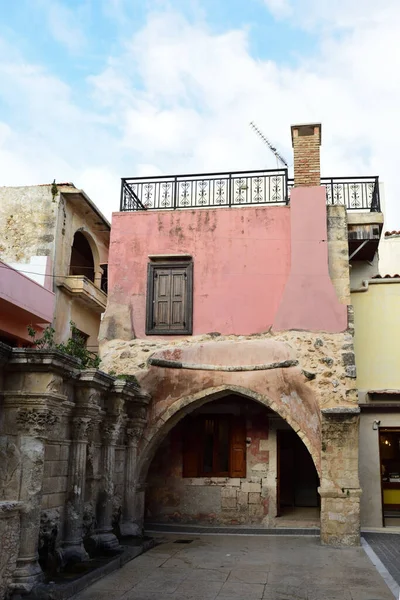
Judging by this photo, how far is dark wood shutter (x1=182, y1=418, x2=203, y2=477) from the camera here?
43.8 ft

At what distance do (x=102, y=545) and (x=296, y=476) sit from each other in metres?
9.33

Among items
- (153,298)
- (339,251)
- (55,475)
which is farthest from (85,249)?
(55,475)

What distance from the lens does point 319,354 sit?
36.4 ft

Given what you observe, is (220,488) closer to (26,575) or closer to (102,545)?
(102,545)

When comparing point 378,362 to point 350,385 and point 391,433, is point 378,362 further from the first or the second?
point 350,385

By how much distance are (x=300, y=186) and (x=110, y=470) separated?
260 inches

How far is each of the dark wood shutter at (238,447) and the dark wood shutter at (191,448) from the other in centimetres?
75

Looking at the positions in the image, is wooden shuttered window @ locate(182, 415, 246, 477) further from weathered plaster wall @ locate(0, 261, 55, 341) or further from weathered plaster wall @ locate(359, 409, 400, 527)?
weathered plaster wall @ locate(0, 261, 55, 341)

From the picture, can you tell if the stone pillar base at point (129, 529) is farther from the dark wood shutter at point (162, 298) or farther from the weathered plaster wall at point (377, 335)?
the weathered plaster wall at point (377, 335)

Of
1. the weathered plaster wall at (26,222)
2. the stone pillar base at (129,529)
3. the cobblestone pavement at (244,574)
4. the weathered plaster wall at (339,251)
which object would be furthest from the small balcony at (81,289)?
the cobblestone pavement at (244,574)

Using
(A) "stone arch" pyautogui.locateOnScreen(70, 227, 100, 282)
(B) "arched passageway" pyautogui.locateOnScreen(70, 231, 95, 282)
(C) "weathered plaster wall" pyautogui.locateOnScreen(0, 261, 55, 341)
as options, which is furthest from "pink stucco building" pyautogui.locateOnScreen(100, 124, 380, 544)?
(B) "arched passageway" pyautogui.locateOnScreen(70, 231, 95, 282)

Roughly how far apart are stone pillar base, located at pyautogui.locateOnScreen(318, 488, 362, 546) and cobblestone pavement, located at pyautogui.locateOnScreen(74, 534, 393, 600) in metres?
0.27

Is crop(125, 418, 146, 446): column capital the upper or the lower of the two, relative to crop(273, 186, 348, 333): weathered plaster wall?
lower

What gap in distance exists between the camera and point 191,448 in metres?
13.5
